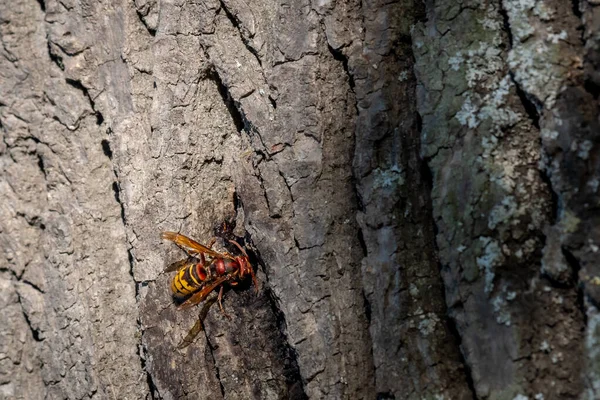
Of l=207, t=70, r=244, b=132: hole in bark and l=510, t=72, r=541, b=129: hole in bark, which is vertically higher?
l=207, t=70, r=244, b=132: hole in bark

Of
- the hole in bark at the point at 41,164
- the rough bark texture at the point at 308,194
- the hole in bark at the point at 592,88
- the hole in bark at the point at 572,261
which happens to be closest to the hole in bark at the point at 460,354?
the rough bark texture at the point at 308,194

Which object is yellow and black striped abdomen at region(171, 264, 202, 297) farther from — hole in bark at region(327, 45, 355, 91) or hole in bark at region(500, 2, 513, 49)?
hole in bark at region(500, 2, 513, 49)

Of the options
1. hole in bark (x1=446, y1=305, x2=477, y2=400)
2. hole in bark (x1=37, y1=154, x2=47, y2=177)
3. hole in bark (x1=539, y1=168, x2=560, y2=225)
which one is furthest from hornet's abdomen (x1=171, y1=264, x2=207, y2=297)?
hole in bark (x1=539, y1=168, x2=560, y2=225)

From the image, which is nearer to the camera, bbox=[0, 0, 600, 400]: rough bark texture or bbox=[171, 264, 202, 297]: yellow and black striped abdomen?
bbox=[0, 0, 600, 400]: rough bark texture

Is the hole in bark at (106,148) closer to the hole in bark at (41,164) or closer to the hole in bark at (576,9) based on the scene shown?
the hole in bark at (41,164)

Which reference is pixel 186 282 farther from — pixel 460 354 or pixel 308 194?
pixel 460 354

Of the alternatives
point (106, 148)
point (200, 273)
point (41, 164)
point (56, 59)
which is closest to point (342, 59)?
point (200, 273)
